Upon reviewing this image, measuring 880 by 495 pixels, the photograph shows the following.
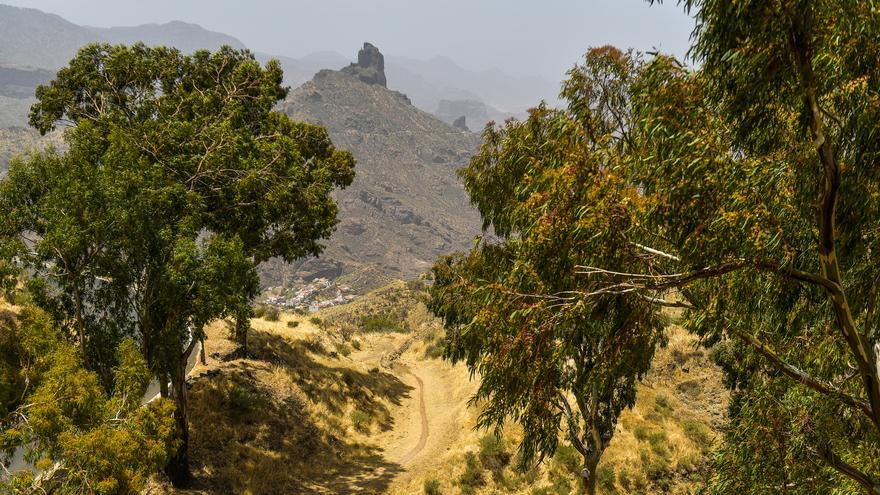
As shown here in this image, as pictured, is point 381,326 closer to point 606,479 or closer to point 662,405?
point 662,405

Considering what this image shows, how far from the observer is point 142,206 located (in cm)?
1111

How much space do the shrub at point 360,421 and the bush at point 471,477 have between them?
617cm

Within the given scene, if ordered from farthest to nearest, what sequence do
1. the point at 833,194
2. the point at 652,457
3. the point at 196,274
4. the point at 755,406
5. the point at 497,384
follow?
the point at 652,457, the point at 196,274, the point at 755,406, the point at 497,384, the point at 833,194

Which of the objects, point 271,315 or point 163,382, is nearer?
point 163,382

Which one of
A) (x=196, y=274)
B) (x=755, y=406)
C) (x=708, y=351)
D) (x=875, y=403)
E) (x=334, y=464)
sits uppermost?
(x=875, y=403)

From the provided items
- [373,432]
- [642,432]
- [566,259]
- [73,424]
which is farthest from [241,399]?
[642,432]

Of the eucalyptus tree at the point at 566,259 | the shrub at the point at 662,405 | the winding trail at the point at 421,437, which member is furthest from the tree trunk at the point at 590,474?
the shrub at the point at 662,405

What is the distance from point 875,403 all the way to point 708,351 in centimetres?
3264

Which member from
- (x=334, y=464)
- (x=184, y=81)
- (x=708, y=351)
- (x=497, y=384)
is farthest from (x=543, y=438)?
(x=708, y=351)

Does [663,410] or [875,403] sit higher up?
[875,403]

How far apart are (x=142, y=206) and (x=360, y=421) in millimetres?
16378

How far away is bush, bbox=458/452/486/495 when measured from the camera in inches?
714

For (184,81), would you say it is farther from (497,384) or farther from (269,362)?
(497,384)

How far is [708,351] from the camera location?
3462cm
